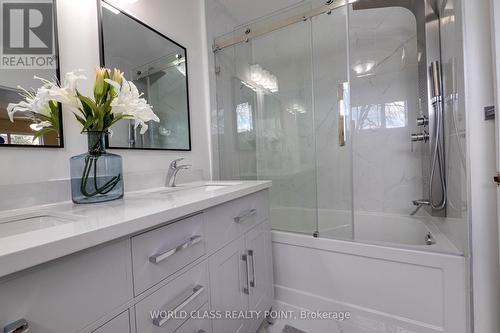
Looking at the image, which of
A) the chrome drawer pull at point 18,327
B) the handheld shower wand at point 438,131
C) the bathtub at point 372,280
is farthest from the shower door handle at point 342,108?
the chrome drawer pull at point 18,327

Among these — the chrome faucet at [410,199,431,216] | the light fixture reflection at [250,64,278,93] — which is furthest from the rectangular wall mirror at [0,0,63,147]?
the chrome faucet at [410,199,431,216]

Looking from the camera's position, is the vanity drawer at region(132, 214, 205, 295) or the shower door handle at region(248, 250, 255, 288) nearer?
the vanity drawer at region(132, 214, 205, 295)

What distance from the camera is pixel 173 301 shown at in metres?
0.69

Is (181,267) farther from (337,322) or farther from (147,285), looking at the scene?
(337,322)

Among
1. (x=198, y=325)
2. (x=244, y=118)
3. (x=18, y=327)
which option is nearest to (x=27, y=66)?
(x=18, y=327)

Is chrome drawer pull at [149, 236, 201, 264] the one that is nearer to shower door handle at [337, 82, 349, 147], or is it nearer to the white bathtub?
the white bathtub

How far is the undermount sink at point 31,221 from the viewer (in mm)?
670

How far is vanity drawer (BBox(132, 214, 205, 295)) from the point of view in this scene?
608mm

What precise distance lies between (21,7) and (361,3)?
1919 millimetres

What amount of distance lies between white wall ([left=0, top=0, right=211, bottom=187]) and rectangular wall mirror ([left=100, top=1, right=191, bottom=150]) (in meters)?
0.05

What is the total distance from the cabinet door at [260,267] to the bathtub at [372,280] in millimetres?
199

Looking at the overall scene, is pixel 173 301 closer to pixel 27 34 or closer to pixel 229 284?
pixel 229 284

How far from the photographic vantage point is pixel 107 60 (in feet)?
3.65

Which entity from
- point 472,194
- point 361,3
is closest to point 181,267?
Answer: point 472,194
